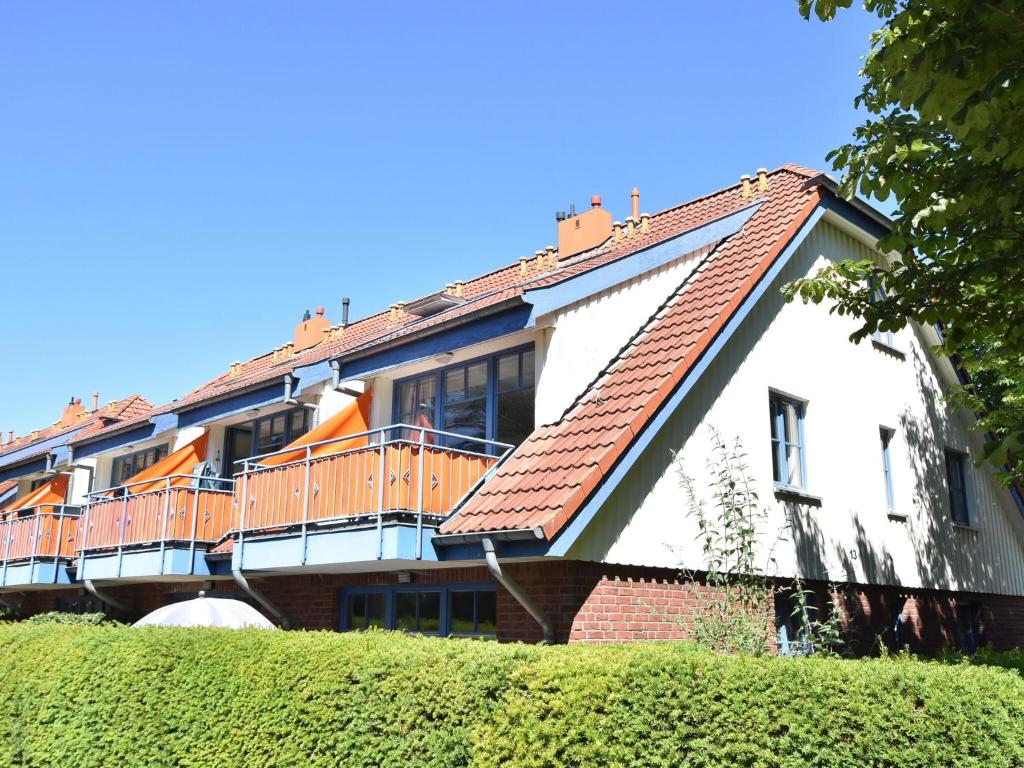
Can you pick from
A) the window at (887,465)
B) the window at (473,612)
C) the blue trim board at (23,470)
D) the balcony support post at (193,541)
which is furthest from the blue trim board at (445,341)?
the blue trim board at (23,470)

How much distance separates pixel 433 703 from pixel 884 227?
39.5 feet

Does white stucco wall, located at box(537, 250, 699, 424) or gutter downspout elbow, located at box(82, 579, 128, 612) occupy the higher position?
white stucco wall, located at box(537, 250, 699, 424)

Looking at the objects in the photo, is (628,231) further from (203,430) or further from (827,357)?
(203,430)

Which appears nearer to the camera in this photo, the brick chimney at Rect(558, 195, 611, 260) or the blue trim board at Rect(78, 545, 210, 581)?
the blue trim board at Rect(78, 545, 210, 581)

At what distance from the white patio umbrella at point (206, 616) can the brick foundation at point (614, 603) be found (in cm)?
128

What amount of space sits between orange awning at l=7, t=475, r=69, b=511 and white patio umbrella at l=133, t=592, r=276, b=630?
13.1 meters

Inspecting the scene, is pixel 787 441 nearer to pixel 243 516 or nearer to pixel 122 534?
pixel 243 516

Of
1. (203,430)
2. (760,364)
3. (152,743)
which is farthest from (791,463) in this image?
(203,430)

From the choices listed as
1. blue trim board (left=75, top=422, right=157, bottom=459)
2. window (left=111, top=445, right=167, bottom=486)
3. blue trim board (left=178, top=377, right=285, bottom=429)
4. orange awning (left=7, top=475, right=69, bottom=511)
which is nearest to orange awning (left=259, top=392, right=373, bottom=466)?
blue trim board (left=178, top=377, right=285, bottom=429)

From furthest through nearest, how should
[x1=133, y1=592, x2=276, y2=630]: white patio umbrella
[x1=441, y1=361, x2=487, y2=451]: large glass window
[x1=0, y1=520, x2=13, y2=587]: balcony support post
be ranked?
[x1=0, y1=520, x2=13, y2=587]: balcony support post
[x1=441, y1=361, x2=487, y2=451]: large glass window
[x1=133, y1=592, x2=276, y2=630]: white patio umbrella

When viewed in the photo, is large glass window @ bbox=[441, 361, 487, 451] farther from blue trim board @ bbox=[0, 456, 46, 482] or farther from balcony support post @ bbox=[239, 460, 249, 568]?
blue trim board @ bbox=[0, 456, 46, 482]

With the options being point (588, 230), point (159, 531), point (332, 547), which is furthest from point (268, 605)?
point (588, 230)

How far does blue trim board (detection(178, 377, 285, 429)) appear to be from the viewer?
1708cm

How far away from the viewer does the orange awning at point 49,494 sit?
24.7 meters
